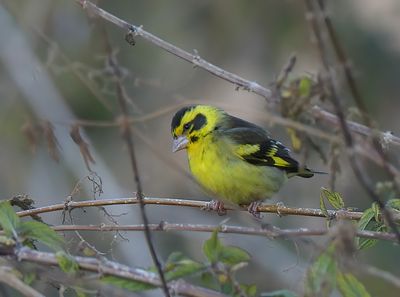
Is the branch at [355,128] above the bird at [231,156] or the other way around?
the other way around

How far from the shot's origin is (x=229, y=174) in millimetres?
4750

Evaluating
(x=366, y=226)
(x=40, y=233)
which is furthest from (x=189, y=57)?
(x=40, y=233)

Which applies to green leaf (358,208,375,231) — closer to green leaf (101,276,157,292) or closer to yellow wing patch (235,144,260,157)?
green leaf (101,276,157,292)

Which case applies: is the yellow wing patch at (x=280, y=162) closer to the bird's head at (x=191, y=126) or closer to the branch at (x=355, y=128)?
the bird's head at (x=191, y=126)

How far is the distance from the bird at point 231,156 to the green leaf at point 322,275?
2.17m

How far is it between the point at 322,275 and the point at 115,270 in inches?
22.8

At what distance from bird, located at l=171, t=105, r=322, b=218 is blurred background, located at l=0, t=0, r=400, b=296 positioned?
171 centimetres

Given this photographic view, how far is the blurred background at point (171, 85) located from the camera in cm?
717

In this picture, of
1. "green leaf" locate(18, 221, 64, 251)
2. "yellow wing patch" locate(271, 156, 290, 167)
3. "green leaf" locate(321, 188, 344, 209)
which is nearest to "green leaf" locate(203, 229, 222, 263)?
"green leaf" locate(18, 221, 64, 251)

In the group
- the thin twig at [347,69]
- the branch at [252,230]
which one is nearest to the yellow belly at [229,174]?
the branch at [252,230]

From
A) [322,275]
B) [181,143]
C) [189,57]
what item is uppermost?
[181,143]

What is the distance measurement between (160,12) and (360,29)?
197cm

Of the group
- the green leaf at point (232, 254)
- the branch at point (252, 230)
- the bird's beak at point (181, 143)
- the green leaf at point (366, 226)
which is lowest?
the green leaf at point (232, 254)

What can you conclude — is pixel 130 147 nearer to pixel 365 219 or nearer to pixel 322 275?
pixel 322 275
